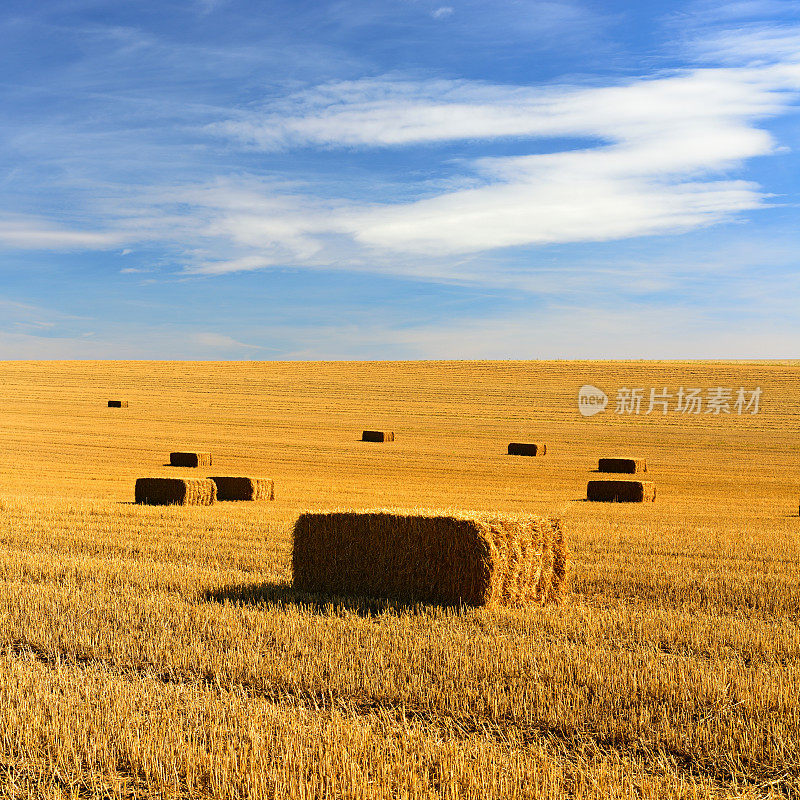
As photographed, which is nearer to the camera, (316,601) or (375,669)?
(375,669)

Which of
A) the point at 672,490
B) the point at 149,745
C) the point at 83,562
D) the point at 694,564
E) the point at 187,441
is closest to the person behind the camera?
the point at 149,745

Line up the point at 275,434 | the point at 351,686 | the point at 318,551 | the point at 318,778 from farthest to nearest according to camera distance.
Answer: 1. the point at 275,434
2. the point at 318,551
3. the point at 351,686
4. the point at 318,778

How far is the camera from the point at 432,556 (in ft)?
30.1

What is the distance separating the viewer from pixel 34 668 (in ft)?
21.8

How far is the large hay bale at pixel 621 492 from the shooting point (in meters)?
24.4

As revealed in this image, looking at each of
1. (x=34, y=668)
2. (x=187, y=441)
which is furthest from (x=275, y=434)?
(x=34, y=668)

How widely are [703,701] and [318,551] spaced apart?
4.82 m

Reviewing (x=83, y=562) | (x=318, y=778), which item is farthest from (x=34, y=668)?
(x=83, y=562)

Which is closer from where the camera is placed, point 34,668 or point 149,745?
point 149,745

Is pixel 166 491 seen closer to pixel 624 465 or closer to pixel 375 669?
pixel 375 669

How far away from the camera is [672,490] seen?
28.0m

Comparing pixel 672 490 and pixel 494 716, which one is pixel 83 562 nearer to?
pixel 494 716

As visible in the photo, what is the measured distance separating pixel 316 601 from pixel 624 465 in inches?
1022

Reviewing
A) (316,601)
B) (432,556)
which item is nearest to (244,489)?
(316,601)
